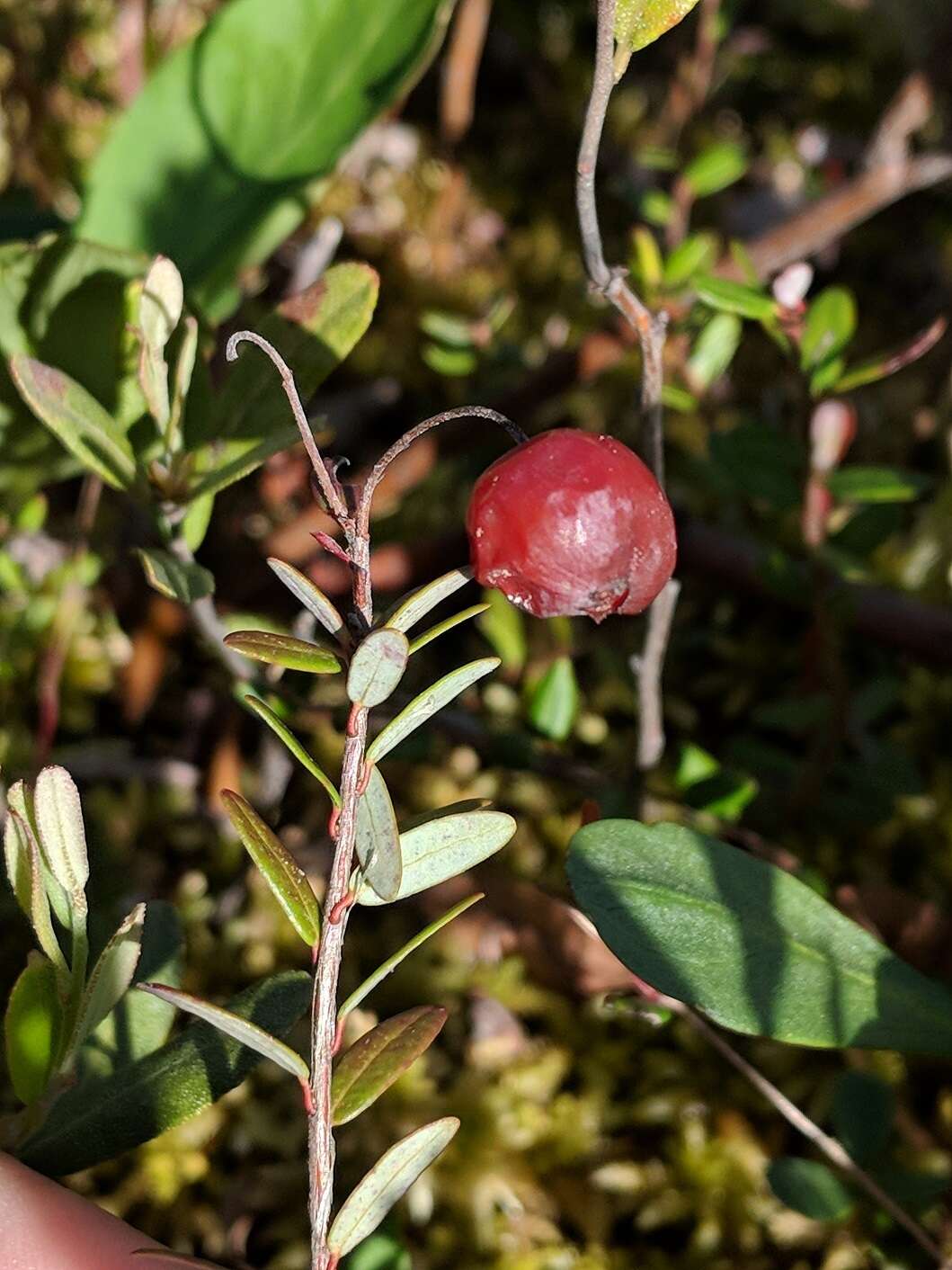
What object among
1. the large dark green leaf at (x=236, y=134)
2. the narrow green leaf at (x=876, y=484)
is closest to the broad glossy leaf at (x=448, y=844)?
the narrow green leaf at (x=876, y=484)

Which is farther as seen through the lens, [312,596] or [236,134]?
[236,134]

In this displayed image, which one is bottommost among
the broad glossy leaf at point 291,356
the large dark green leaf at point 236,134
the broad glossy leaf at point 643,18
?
the broad glossy leaf at point 291,356

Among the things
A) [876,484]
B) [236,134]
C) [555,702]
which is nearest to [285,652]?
[555,702]

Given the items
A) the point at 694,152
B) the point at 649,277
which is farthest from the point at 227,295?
the point at 694,152

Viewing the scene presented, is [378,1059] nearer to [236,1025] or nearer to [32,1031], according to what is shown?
[236,1025]

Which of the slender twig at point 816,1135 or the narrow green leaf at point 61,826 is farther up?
the narrow green leaf at point 61,826

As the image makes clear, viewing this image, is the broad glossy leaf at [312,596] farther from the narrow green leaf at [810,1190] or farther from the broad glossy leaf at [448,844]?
the narrow green leaf at [810,1190]
